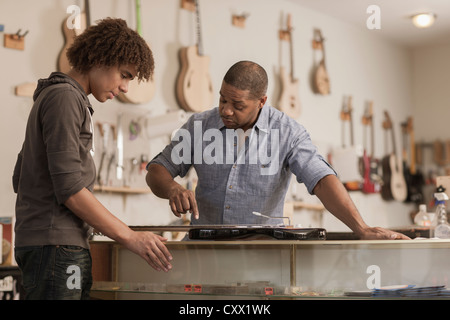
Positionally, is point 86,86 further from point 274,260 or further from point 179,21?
point 179,21

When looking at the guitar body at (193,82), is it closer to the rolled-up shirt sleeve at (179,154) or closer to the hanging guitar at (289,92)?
the hanging guitar at (289,92)

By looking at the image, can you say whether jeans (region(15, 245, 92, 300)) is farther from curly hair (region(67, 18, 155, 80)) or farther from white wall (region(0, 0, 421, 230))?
white wall (region(0, 0, 421, 230))

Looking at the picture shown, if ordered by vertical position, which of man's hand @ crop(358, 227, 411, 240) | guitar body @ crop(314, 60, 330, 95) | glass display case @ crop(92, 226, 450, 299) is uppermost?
guitar body @ crop(314, 60, 330, 95)

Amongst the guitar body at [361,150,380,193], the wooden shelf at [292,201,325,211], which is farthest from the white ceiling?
the wooden shelf at [292,201,325,211]

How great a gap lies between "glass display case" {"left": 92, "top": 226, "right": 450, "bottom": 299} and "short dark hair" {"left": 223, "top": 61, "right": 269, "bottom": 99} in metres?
0.73

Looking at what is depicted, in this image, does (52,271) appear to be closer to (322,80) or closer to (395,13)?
(322,80)

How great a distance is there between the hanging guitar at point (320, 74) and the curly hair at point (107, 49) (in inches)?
165

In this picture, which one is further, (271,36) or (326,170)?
(271,36)

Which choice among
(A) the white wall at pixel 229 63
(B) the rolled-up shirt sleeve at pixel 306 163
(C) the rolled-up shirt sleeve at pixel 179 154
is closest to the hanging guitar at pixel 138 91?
(A) the white wall at pixel 229 63

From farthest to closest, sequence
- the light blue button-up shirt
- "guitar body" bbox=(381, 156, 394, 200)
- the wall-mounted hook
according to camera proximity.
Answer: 1. "guitar body" bbox=(381, 156, 394, 200)
2. the wall-mounted hook
3. the light blue button-up shirt

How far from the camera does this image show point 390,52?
699 cm

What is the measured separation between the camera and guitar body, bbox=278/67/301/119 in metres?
5.43
